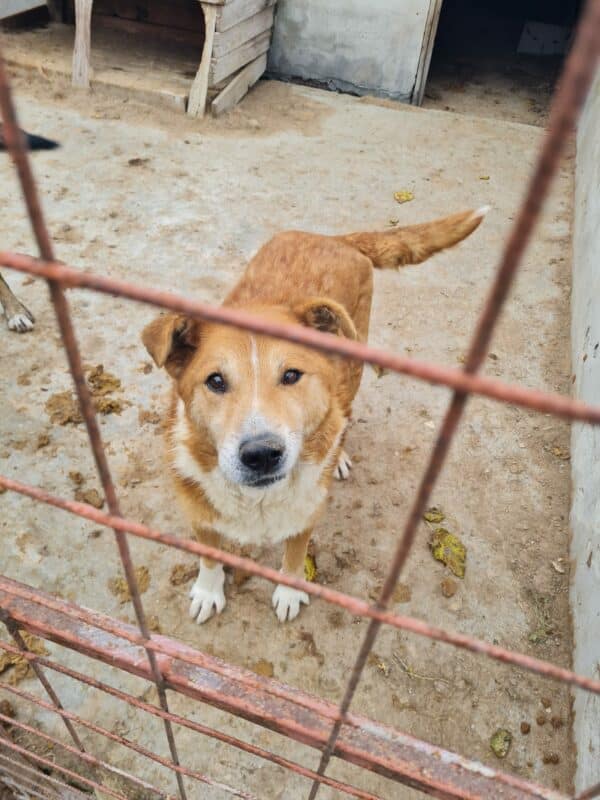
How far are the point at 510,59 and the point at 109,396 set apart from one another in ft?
34.6

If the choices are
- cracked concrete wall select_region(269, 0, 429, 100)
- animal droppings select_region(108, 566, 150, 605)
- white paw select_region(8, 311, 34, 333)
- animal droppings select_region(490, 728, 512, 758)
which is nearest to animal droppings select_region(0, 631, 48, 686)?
animal droppings select_region(108, 566, 150, 605)

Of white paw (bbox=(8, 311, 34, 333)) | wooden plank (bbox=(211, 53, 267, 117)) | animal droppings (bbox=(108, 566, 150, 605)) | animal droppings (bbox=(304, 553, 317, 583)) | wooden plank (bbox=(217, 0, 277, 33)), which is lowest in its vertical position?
animal droppings (bbox=(108, 566, 150, 605))

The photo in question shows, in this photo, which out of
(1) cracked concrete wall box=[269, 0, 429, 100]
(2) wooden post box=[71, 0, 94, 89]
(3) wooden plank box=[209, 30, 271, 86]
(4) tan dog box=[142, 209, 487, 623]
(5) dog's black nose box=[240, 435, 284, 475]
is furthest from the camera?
(1) cracked concrete wall box=[269, 0, 429, 100]

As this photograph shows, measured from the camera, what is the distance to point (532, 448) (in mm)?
3475

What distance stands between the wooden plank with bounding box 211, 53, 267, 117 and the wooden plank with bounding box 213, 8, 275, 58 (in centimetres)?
34

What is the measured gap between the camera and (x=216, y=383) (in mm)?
2049

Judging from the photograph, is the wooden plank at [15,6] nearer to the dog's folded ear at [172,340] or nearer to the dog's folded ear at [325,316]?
the dog's folded ear at [172,340]

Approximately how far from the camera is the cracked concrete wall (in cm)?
707

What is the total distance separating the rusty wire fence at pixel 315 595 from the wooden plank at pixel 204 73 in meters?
6.30

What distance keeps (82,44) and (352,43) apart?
3.39 metres

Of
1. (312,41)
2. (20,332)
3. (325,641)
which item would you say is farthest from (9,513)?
(312,41)

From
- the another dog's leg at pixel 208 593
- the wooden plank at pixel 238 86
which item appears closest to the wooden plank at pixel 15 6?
the wooden plank at pixel 238 86

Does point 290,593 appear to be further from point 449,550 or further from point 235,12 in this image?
point 235,12

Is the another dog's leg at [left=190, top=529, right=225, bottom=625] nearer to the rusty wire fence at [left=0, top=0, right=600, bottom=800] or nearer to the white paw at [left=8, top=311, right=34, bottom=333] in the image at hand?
the rusty wire fence at [left=0, top=0, right=600, bottom=800]
